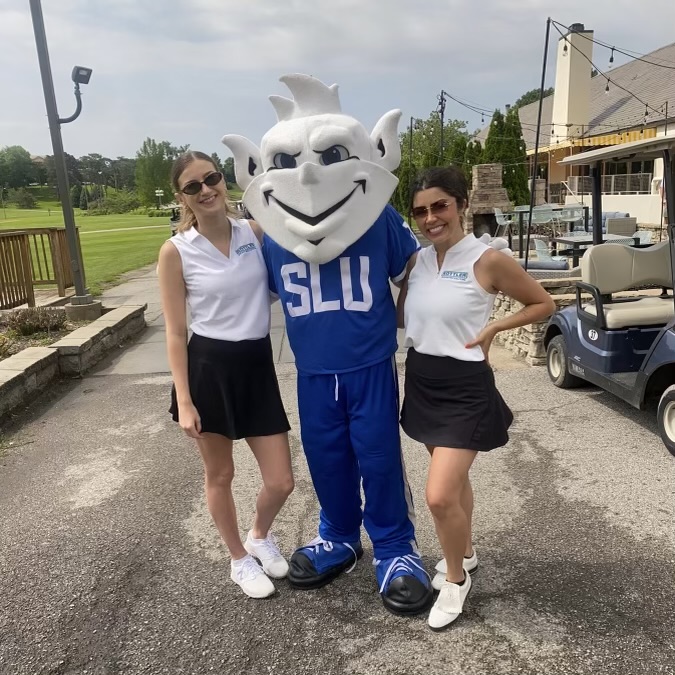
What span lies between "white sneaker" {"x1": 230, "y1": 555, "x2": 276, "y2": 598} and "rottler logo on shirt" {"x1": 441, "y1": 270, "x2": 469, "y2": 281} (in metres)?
1.53

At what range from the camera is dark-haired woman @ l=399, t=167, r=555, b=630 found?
7.52ft

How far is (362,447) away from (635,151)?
3.37 meters

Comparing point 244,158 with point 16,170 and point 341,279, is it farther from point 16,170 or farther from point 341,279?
point 16,170

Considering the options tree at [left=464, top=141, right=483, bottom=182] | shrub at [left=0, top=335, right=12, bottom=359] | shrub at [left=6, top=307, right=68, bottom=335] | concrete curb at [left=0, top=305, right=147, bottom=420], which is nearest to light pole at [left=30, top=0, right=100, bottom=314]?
shrub at [left=6, top=307, right=68, bottom=335]

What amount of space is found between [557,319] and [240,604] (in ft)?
12.8

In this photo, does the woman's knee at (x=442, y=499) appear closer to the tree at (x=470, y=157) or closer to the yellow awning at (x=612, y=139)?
the yellow awning at (x=612, y=139)

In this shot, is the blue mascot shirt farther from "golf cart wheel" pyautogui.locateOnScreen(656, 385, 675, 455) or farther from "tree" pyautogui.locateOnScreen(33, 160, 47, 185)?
"tree" pyautogui.locateOnScreen(33, 160, 47, 185)

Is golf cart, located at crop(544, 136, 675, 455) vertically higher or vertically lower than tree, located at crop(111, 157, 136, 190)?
Result: lower

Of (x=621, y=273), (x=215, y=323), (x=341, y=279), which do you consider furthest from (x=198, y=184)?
(x=621, y=273)

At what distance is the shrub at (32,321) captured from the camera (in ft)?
24.6

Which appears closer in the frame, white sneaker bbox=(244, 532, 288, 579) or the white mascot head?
the white mascot head

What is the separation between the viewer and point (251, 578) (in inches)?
107

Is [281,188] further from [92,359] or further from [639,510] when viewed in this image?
[92,359]

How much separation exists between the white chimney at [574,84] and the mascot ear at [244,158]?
23.0 meters
